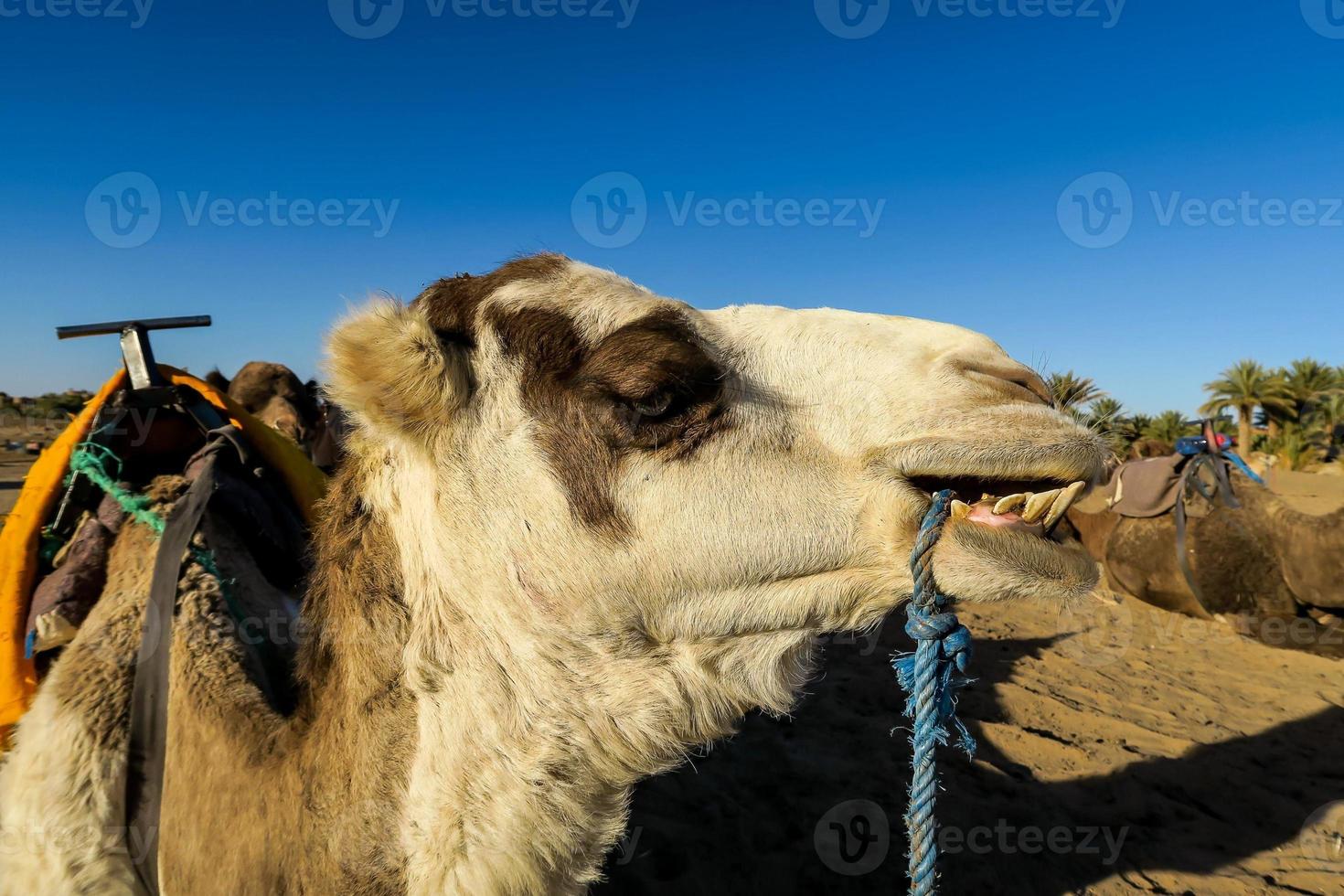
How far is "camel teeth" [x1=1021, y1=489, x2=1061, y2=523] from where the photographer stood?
5.01 feet

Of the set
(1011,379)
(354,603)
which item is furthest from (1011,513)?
(354,603)

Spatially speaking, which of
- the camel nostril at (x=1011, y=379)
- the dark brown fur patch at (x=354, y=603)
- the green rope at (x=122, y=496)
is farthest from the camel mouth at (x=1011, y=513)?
the green rope at (x=122, y=496)

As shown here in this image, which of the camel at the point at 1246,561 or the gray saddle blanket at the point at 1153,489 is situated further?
the gray saddle blanket at the point at 1153,489

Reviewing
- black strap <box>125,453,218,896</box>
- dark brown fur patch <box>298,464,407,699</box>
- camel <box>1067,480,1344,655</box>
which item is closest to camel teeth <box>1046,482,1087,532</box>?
dark brown fur patch <box>298,464,407,699</box>

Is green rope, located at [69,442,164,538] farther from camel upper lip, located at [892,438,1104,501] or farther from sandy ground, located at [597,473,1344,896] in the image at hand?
camel upper lip, located at [892,438,1104,501]

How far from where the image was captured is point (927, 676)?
57.6 inches

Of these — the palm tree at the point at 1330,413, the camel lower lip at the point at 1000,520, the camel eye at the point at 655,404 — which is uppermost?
the palm tree at the point at 1330,413

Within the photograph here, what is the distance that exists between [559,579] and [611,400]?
0.42 metres

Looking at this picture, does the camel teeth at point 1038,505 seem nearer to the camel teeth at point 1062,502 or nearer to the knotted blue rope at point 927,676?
the camel teeth at point 1062,502

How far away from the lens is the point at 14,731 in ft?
6.31

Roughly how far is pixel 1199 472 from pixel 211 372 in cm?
974

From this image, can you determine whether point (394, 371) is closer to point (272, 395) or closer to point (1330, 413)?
point (272, 395)

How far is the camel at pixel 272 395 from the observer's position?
17.3 feet

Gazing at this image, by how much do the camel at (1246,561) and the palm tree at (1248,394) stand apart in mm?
25171
